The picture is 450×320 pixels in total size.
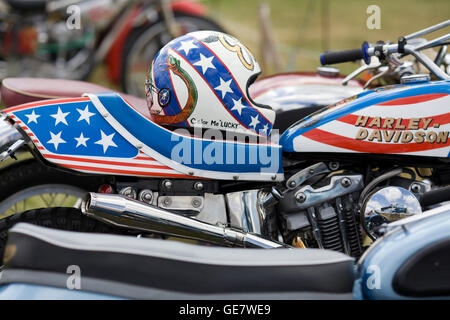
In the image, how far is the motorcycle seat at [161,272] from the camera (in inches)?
73.3

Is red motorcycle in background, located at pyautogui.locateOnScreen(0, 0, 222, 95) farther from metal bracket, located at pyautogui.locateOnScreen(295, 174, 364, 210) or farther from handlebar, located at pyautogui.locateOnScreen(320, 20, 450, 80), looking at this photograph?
metal bracket, located at pyautogui.locateOnScreen(295, 174, 364, 210)

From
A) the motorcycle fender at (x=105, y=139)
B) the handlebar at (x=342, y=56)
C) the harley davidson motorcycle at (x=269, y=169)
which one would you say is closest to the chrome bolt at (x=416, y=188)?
the harley davidson motorcycle at (x=269, y=169)

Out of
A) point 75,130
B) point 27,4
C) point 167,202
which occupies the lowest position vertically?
point 167,202

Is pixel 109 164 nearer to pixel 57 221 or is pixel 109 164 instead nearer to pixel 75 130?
pixel 75 130

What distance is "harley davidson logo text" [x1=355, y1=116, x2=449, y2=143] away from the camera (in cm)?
262

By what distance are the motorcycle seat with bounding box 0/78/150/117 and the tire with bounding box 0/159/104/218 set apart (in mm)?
315

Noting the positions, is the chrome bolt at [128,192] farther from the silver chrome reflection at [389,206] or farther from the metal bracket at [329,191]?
the silver chrome reflection at [389,206]

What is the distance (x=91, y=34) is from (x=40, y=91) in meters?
4.06

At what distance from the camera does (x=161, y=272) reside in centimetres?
187

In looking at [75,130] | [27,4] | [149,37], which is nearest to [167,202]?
[75,130]

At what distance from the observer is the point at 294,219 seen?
2803mm

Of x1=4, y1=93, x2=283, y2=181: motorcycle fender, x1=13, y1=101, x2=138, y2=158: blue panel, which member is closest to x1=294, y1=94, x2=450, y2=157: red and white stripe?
x1=4, y1=93, x2=283, y2=181: motorcycle fender

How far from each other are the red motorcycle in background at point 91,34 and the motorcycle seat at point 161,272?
4.78m

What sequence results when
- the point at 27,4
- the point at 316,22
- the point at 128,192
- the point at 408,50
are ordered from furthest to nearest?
the point at 316,22, the point at 27,4, the point at 408,50, the point at 128,192
